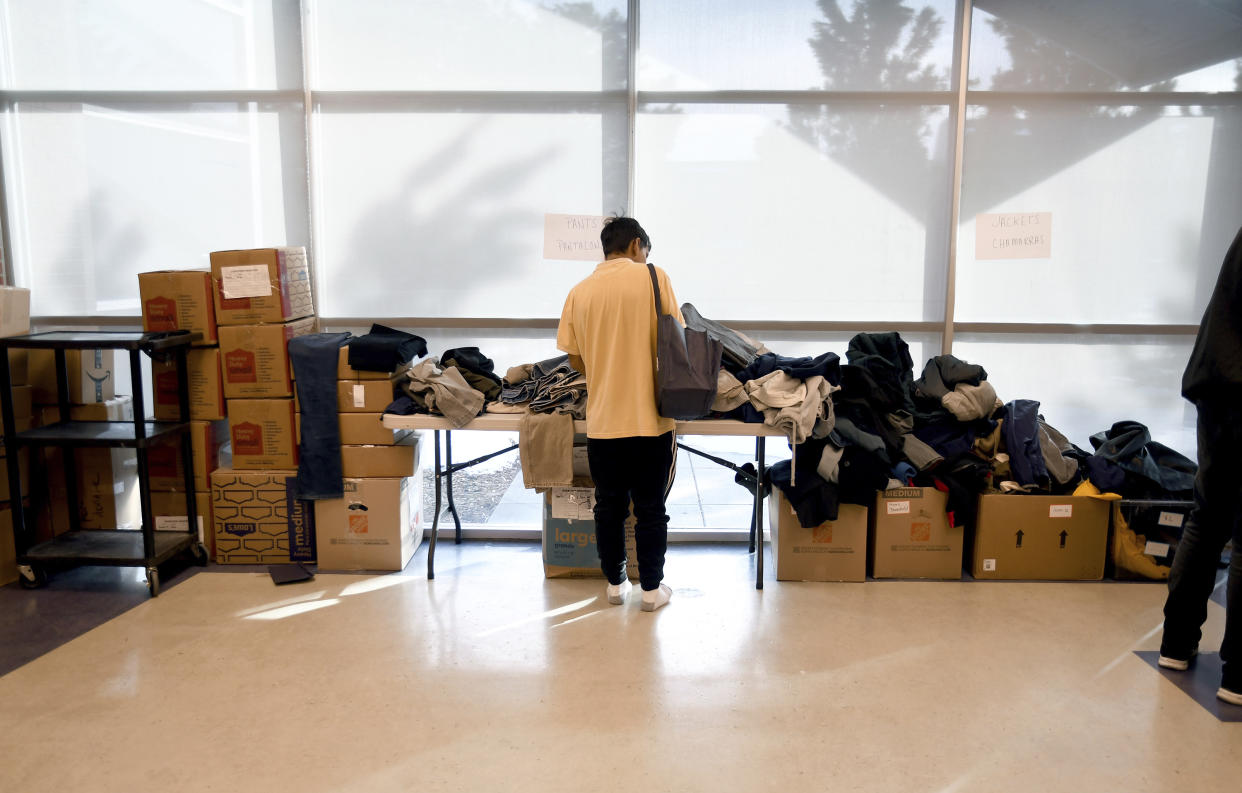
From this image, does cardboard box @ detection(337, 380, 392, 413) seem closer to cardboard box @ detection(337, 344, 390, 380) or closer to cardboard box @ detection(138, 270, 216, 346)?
cardboard box @ detection(337, 344, 390, 380)

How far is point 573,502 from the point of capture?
12.0 feet

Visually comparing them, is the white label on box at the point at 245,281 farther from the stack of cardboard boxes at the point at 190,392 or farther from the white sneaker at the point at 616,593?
the white sneaker at the point at 616,593

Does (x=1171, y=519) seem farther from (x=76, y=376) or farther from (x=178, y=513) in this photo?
(x=76, y=376)

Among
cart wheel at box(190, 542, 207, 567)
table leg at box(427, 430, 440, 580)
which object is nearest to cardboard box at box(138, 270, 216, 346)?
cart wheel at box(190, 542, 207, 567)

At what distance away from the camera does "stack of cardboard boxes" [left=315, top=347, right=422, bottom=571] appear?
3.68m

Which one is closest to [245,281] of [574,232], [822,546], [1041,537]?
[574,232]

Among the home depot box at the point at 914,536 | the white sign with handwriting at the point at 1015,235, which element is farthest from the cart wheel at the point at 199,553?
the white sign with handwriting at the point at 1015,235

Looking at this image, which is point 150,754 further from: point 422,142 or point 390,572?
point 422,142

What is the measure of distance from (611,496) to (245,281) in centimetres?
188

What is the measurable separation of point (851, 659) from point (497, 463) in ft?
7.31

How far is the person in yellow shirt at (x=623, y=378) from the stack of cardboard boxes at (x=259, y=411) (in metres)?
1.40

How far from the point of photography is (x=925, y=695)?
8.85 ft

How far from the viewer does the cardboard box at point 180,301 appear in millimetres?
3713

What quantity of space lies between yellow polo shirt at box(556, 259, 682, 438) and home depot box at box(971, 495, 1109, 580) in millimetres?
1623
